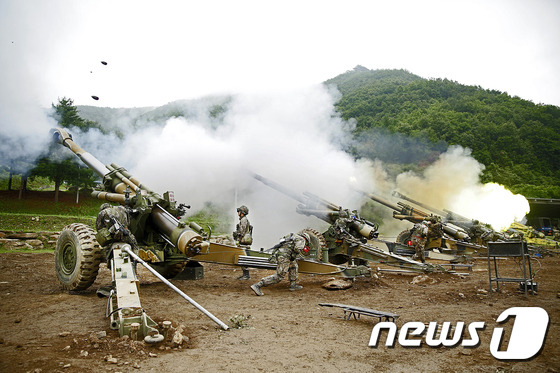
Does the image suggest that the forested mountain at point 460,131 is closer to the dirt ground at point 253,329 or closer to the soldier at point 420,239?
the soldier at point 420,239

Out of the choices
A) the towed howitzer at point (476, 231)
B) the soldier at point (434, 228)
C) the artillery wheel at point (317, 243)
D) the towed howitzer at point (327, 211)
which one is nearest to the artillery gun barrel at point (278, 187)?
the towed howitzer at point (327, 211)

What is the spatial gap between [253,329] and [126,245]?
2333 millimetres

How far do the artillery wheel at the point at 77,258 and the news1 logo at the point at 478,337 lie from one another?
4.47m

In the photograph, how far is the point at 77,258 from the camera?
6.54 meters

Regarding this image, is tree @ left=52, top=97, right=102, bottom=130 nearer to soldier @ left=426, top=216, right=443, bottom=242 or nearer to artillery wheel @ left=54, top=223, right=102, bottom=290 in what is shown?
artillery wheel @ left=54, top=223, right=102, bottom=290

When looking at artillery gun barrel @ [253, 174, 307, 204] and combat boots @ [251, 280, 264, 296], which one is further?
artillery gun barrel @ [253, 174, 307, 204]

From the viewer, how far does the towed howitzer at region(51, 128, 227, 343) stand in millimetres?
4445

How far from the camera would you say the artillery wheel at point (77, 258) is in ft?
21.2

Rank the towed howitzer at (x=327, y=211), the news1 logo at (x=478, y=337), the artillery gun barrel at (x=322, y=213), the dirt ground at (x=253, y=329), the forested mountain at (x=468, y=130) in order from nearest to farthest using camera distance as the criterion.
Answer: the dirt ground at (x=253, y=329) → the news1 logo at (x=478, y=337) → the towed howitzer at (x=327, y=211) → the artillery gun barrel at (x=322, y=213) → the forested mountain at (x=468, y=130)

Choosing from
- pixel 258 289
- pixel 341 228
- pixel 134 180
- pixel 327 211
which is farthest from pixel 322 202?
pixel 134 180

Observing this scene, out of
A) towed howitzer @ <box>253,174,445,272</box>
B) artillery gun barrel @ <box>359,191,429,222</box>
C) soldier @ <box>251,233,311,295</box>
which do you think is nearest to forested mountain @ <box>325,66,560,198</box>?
artillery gun barrel @ <box>359,191,429,222</box>

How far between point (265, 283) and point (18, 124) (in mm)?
7330

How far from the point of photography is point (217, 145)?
13812mm

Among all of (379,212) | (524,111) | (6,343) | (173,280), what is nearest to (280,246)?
(173,280)
